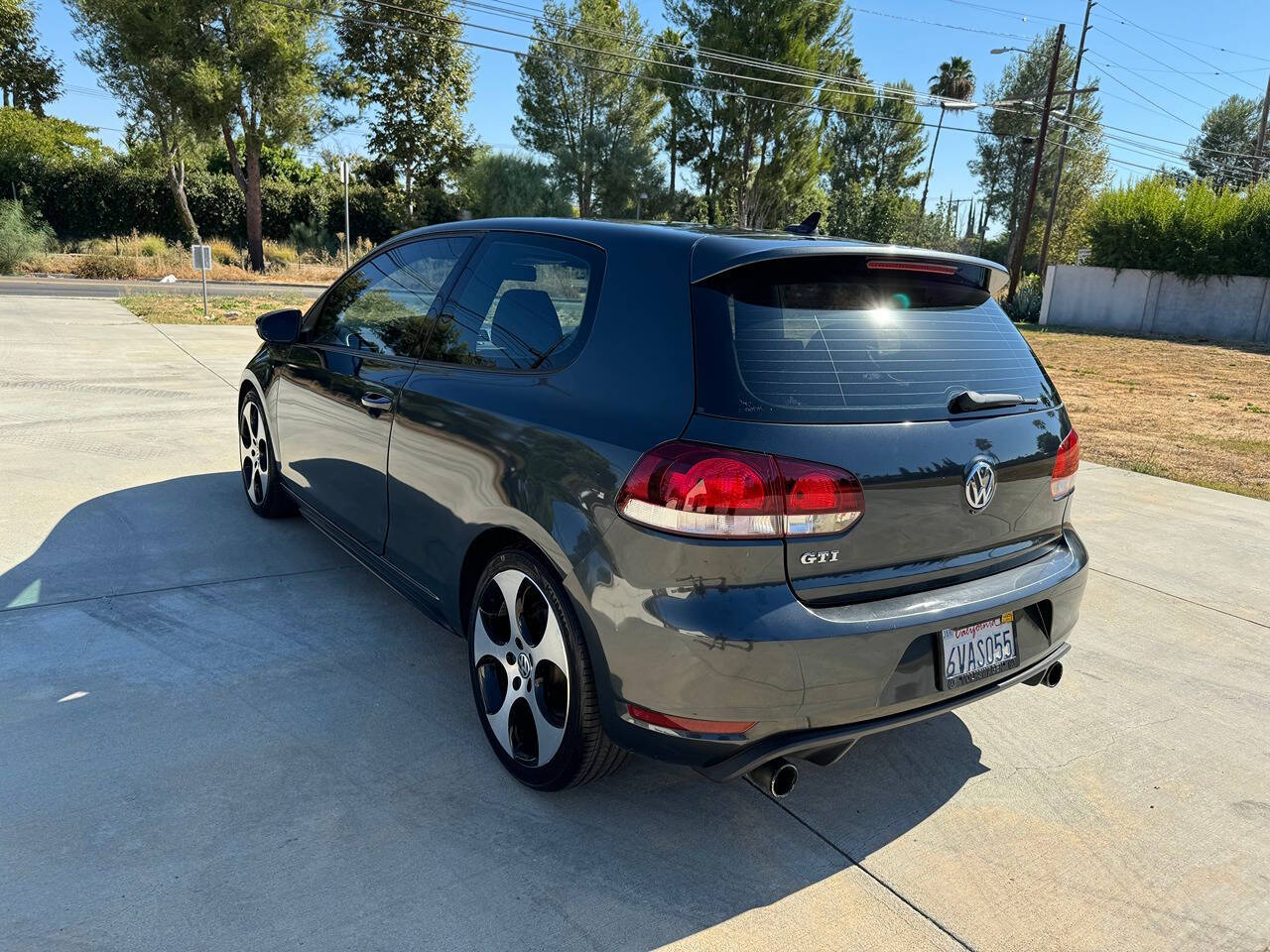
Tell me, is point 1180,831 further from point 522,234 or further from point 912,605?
point 522,234

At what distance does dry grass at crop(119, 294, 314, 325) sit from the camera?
15.7 metres

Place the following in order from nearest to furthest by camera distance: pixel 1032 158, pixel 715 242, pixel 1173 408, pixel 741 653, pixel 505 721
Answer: pixel 741 653, pixel 715 242, pixel 505 721, pixel 1173 408, pixel 1032 158

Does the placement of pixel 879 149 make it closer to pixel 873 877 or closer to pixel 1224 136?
pixel 1224 136

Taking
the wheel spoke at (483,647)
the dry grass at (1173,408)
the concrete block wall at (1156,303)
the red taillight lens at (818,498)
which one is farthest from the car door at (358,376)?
the concrete block wall at (1156,303)

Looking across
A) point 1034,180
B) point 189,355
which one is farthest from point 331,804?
point 1034,180

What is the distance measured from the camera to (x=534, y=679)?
2.66 m

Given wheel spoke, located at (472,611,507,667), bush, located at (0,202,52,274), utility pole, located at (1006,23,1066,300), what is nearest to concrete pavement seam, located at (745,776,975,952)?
wheel spoke, located at (472,611,507,667)

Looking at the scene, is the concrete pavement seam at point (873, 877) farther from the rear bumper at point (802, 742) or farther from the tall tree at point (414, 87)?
the tall tree at point (414, 87)

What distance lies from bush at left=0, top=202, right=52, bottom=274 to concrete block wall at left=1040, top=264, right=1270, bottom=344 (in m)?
32.4

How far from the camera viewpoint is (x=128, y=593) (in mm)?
3938

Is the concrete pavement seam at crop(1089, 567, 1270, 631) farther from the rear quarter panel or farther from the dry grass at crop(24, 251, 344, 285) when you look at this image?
the dry grass at crop(24, 251, 344, 285)

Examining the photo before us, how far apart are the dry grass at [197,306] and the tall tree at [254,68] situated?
10.9 metres

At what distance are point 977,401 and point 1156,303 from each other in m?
30.3

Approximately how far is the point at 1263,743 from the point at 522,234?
129 inches
